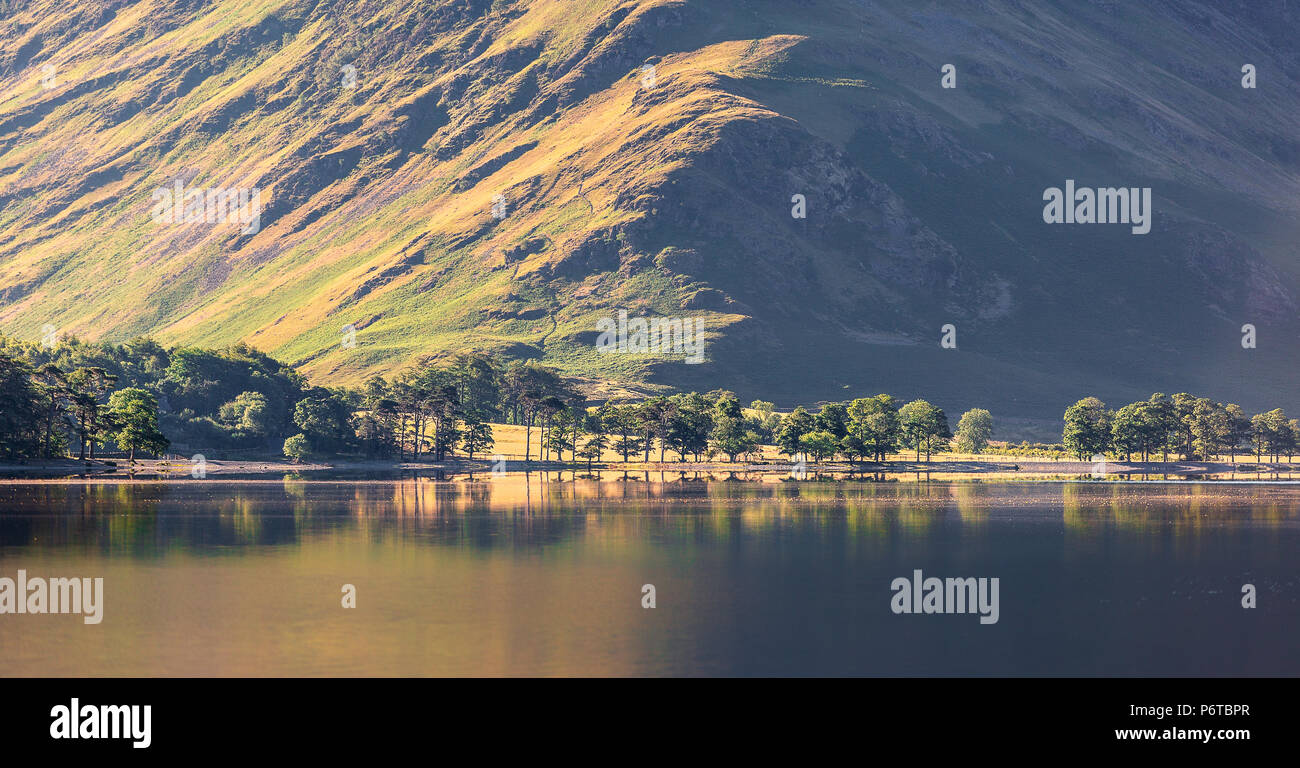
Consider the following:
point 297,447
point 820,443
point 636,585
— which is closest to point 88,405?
point 297,447

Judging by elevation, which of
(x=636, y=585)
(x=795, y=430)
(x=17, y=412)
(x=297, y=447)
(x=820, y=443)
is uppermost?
(x=17, y=412)

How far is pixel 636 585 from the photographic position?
69688 millimetres

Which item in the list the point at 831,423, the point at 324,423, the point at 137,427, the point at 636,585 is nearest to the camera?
the point at 636,585

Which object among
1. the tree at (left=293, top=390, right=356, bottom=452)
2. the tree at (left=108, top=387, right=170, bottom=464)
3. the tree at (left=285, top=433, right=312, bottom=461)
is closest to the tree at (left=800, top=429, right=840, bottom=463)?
the tree at (left=293, top=390, right=356, bottom=452)

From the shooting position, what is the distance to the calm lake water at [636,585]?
52438 mm

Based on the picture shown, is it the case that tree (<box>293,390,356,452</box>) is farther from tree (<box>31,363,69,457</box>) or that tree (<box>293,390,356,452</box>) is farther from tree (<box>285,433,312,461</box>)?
tree (<box>31,363,69,457</box>)

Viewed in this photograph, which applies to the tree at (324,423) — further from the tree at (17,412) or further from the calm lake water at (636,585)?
the calm lake water at (636,585)

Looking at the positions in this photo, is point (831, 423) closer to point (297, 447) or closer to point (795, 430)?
point (795, 430)

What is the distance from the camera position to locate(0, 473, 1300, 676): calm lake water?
5244cm
